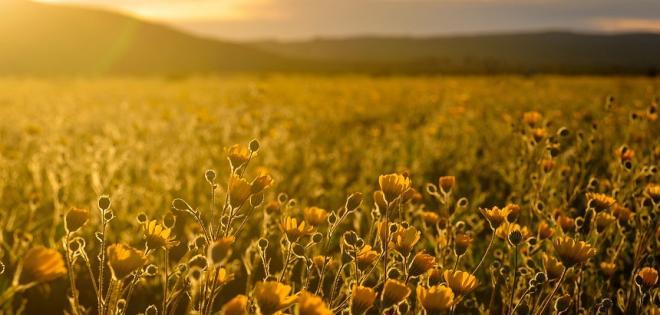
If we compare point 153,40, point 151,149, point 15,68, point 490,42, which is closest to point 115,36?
point 153,40

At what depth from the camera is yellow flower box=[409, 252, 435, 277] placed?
1.37 meters

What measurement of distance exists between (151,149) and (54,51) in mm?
63140

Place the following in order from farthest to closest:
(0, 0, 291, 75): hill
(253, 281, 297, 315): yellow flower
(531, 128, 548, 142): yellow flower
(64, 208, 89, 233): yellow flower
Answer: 1. (0, 0, 291, 75): hill
2. (531, 128, 548, 142): yellow flower
3. (64, 208, 89, 233): yellow flower
4. (253, 281, 297, 315): yellow flower

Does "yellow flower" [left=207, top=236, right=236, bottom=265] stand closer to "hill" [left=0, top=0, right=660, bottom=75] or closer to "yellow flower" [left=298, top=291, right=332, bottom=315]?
"yellow flower" [left=298, top=291, right=332, bottom=315]

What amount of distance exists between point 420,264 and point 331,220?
0.62 metres

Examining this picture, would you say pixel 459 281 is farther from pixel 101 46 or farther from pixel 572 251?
pixel 101 46

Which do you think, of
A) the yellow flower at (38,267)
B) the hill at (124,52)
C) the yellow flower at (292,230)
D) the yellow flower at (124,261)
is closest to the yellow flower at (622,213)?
the yellow flower at (292,230)

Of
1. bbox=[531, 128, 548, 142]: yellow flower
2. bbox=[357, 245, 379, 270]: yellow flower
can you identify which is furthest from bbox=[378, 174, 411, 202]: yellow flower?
bbox=[531, 128, 548, 142]: yellow flower

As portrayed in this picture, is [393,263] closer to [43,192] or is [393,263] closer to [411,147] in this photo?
[43,192]

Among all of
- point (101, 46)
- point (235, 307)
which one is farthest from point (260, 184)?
point (101, 46)

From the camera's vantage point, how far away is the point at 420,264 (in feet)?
4.52

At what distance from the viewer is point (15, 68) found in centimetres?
5181

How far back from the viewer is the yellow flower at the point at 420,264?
4.50ft

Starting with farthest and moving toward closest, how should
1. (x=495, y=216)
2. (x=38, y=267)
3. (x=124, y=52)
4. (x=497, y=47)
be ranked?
(x=497, y=47)
(x=124, y=52)
(x=495, y=216)
(x=38, y=267)
